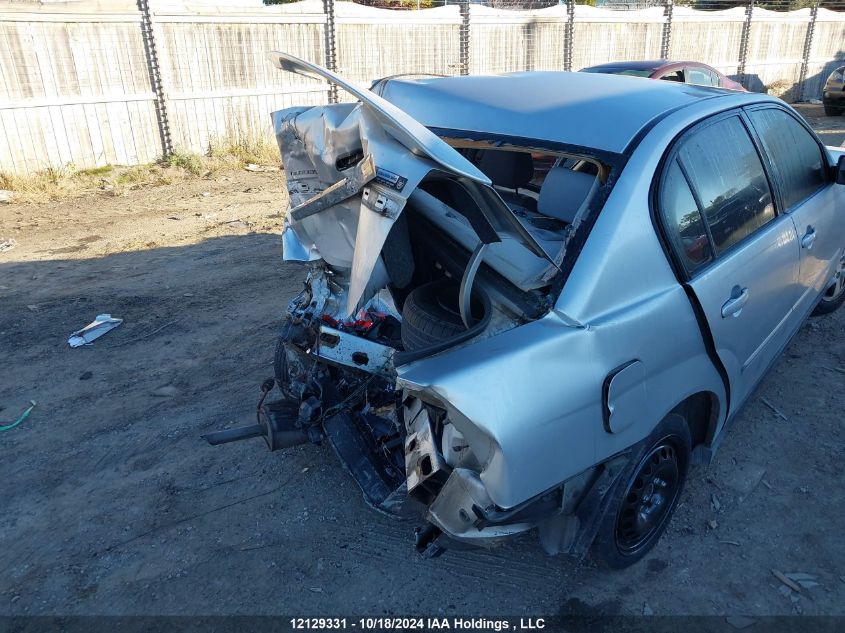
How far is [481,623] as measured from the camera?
2605 millimetres

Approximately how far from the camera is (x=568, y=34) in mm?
15227

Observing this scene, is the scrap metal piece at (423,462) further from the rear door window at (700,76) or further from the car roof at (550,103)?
the rear door window at (700,76)

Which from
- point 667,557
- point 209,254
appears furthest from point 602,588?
point 209,254

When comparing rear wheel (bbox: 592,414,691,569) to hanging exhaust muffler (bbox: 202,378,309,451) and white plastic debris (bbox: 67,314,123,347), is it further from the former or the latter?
white plastic debris (bbox: 67,314,123,347)

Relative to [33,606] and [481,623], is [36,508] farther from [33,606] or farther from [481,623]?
[481,623]

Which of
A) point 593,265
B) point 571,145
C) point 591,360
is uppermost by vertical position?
point 571,145

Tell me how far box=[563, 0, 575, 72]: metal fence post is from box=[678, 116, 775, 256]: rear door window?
43.8 feet

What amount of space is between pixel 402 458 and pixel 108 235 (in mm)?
6155

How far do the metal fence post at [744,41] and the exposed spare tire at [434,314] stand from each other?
19321 mm

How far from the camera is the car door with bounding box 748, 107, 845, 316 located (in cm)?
339

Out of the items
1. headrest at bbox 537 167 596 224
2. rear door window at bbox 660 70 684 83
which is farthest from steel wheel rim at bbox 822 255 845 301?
rear door window at bbox 660 70 684 83

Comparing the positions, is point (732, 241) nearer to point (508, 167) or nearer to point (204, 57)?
point (508, 167)

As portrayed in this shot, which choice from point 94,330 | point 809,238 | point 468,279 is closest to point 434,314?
point 468,279

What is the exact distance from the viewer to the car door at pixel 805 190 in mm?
3389
